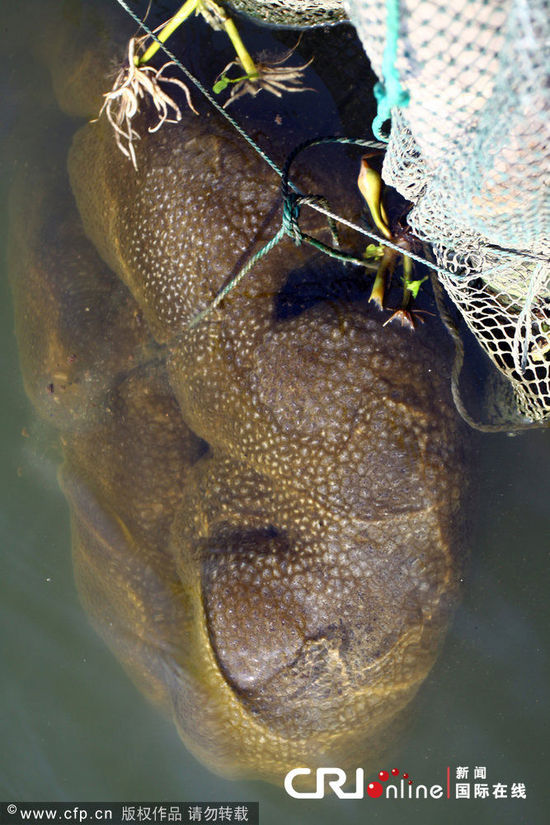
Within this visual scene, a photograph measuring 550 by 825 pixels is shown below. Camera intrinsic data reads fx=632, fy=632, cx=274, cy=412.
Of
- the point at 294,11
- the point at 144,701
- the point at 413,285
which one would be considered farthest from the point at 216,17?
the point at 144,701

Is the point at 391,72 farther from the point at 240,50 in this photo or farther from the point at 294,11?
the point at 294,11

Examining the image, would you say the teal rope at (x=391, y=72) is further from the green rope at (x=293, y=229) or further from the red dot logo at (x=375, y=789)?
the red dot logo at (x=375, y=789)

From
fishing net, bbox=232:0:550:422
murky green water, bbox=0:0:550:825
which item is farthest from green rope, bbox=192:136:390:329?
murky green water, bbox=0:0:550:825

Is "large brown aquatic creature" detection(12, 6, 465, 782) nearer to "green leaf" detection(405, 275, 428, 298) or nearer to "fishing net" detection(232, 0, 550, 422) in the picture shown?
"green leaf" detection(405, 275, 428, 298)

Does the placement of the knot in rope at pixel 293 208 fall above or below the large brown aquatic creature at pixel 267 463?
above

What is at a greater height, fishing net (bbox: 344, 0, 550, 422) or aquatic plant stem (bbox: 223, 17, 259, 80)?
aquatic plant stem (bbox: 223, 17, 259, 80)

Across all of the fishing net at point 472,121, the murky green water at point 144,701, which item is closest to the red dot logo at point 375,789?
the murky green water at point 144,701
